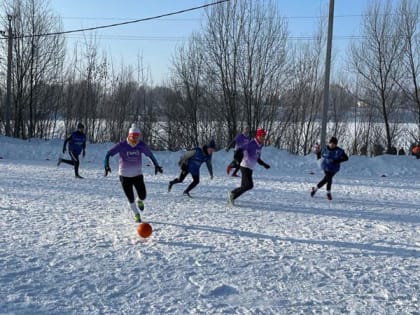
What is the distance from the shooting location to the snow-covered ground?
402 centimetres

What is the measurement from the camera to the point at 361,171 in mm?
15781

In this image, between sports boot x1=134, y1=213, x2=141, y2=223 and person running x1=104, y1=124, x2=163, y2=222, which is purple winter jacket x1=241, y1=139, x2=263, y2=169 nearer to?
person running x1=104, y1=124, x2=163, y2=222

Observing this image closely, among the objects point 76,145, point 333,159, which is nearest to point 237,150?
point 333,159

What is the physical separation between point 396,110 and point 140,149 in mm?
18796

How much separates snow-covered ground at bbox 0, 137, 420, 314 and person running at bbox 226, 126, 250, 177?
0.85 meters

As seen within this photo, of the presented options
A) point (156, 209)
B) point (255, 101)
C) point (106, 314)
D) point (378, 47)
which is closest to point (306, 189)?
point (156, 209)

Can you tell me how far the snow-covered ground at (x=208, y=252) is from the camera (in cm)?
402

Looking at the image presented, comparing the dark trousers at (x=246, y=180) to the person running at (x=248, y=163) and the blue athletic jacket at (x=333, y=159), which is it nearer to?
the person running at (x=248, y=163)

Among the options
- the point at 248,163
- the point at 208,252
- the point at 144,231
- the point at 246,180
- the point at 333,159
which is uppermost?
the point at 333,159

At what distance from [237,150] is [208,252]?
3.84 metres

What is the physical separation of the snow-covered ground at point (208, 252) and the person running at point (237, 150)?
854 millimetres

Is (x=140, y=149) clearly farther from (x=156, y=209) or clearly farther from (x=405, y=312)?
(x=405, y=312)

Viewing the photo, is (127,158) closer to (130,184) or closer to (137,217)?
(130,184)

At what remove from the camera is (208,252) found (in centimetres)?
552
